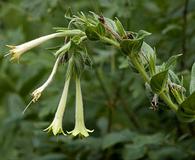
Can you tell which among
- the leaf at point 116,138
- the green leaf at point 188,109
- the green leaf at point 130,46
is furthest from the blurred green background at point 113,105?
the green leaf at point 130,46

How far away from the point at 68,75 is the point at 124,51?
0.59 ft

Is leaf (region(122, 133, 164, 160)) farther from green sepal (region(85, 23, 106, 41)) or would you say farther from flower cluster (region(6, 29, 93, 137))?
green sepal (region(85, 23, 106, 41))

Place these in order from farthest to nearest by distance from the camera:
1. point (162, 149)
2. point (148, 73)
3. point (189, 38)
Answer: point (189, 38) < point (162, 149) < point (148, 73)

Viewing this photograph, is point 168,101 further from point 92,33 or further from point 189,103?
point 92,33

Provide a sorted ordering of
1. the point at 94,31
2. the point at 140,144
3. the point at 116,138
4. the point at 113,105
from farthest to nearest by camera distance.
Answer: the point at 113,105 < the point at 116,138 < the point at 140,144 < the point at 94,31

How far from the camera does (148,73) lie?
1606 mm

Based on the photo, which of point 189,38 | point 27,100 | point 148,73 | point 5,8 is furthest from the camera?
point 5,8

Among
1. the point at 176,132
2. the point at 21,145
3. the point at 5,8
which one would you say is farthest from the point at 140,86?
the point at 5,8

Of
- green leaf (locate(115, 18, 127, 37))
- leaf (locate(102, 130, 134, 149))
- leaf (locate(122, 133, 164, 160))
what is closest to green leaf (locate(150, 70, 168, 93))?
green leaf (locate(115, 18, 127, 37))

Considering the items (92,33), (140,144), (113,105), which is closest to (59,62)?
(92,33)

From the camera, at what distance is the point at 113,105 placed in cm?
238

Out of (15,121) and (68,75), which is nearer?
(68,75)

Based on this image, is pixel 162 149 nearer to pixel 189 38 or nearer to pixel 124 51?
pixel 189 38

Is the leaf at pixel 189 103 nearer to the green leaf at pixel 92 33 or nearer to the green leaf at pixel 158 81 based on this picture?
the green leaf at pixel 158 81
